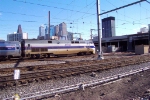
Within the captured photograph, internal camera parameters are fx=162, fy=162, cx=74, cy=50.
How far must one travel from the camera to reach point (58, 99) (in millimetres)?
7250

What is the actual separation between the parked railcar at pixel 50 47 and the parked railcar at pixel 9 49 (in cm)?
85

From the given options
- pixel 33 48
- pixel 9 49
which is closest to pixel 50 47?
pixel 33 48

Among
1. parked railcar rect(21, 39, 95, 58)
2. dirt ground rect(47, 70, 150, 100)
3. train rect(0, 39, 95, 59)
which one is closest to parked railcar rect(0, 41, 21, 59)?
train rect(0, 39, 95, 59)

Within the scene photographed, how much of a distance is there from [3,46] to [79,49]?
50.2 ft

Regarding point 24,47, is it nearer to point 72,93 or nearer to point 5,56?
point 5,56

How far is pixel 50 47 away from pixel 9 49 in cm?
702

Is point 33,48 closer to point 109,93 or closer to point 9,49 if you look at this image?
point 9,49

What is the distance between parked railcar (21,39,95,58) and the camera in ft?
89.9

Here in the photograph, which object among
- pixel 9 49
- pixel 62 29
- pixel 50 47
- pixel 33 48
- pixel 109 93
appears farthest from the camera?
pixel 62 29

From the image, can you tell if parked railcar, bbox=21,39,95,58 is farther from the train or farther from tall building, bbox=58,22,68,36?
tall building, bbox=58,22,68,36

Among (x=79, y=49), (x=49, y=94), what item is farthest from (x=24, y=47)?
(x=49, y=94)

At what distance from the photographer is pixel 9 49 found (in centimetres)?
2595

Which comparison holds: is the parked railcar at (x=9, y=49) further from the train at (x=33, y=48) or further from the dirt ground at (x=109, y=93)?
the dirt ground at (x=109, y=93)

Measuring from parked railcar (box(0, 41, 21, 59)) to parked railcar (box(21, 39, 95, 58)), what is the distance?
85 centimetres
